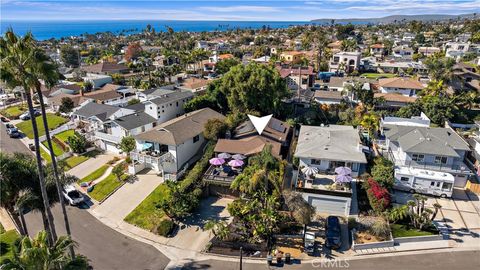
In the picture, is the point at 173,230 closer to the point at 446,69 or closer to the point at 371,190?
the point at 371,190

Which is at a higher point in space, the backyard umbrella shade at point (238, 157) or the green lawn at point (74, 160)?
the backyard umbrella shade at point (238, 157)

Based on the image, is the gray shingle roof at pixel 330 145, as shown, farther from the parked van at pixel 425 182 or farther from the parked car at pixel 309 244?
the parked car at pixel 309 244

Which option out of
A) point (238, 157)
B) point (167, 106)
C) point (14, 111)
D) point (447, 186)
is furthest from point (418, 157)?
point (14, 111)

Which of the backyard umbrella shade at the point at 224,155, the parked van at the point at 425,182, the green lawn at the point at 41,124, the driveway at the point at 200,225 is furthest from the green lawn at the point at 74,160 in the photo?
the parked van at the point at 425,182

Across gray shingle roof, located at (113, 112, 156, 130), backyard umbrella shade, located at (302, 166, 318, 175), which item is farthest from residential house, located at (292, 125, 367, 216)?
gray shingle roof, located at (113, 112, 156, 130)

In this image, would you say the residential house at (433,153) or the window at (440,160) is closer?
the residential house at (433,153)

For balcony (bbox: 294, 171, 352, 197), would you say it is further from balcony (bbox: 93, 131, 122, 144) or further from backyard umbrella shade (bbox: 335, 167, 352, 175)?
balcony (bbox: 93, 131, 122, 144)

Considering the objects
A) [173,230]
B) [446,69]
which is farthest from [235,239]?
[446,69]
